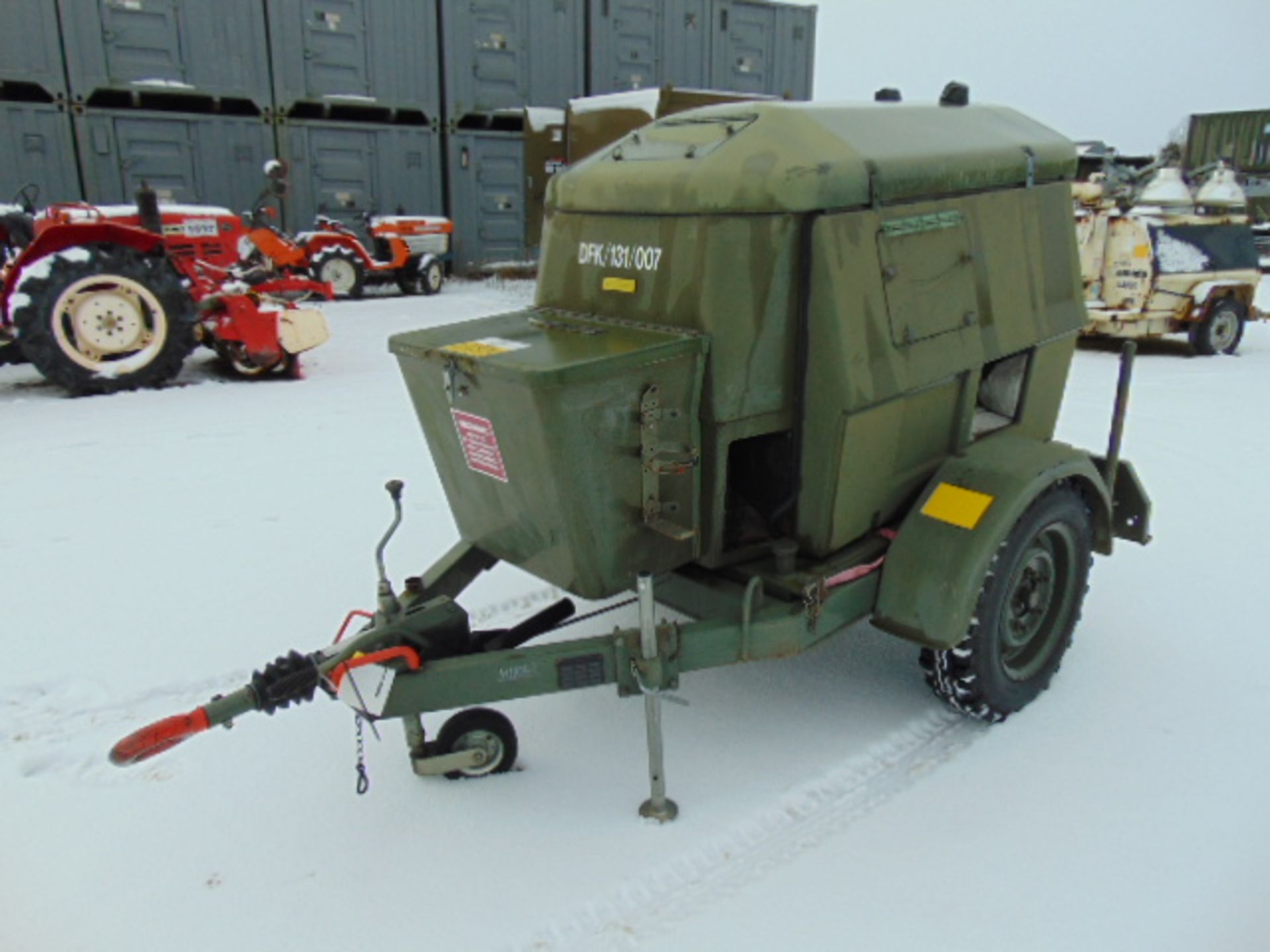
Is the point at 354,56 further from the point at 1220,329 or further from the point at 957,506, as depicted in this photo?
the point at 957,506

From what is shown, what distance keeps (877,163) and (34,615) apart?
331cm

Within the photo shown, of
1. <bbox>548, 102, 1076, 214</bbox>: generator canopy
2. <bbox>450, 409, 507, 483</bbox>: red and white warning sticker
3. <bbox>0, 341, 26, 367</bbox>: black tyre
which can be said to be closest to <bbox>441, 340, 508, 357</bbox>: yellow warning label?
<bbox>450, 409, 507, 483</bbox>: red and white warning sticker

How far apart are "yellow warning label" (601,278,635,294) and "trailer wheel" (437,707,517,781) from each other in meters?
1.23

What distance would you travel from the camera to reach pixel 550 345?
251 cm

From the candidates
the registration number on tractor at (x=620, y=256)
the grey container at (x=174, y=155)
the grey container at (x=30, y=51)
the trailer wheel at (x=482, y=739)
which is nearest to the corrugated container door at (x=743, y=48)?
the grey container at (x=174, y=155)

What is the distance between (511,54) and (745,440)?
475 inches

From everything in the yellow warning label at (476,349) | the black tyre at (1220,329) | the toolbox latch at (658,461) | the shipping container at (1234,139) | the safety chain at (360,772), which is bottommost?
the safety chain at (360,772)

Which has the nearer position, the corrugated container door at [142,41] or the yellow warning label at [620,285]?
the yellow warning label at [620,285]

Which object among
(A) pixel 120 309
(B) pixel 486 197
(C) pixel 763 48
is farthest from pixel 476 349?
(C) pixel 763 48

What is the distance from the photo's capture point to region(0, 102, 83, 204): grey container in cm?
1067

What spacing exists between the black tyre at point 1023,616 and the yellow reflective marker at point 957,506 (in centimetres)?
13

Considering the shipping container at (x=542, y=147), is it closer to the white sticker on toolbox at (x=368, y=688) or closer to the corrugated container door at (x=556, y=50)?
the corrugated container door at (x=556, y=50)

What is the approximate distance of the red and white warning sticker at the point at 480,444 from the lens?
8.32 ft

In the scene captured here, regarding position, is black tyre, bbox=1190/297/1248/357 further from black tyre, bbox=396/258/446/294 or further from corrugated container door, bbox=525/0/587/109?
corrugated container door, bbox=525/0/587/109
